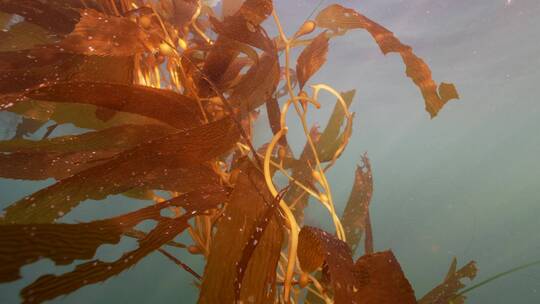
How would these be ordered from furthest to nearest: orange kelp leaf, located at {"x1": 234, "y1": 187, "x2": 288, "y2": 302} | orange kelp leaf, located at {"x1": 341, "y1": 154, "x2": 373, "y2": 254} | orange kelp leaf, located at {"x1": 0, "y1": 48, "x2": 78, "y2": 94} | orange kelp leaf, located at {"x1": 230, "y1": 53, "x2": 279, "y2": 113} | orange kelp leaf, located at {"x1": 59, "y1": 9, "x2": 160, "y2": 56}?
1. orange kelp leaf, located at {"x1": 341, "y1": 154, "x2": 373, "y2": 254}
2. orange kelp leaf, located at {"x1": 230, "y1": 53, "x2": 279, "y2": 113}
3. orange kelp leaf, located at {"x1": 0, "y1": 48, "x2": 78, "y2": 94}
4. orange kelp leaf, located at {"x1": 59, "y1": 9, "x2": 160, "y2": 56}
5. orange kelp leaf, located at {"x1": 234, "y1": 187, "x2": 288, "y2": 302}

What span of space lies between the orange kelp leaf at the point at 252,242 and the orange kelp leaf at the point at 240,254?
17 mm

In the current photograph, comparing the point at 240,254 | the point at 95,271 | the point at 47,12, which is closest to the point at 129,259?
the point at 95,271

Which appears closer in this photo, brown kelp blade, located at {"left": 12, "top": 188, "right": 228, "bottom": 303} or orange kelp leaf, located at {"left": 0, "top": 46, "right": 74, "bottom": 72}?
brown kelp blade, located at {"left": 12, "top": 188, "right": 228, "bottom": 303}

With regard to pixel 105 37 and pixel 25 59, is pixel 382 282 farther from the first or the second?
pixel 25 59

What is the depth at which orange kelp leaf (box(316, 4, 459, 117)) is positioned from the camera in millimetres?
1155

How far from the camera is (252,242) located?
747 mm

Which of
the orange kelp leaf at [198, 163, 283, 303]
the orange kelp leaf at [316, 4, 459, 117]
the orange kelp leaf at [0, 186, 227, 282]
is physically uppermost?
the orange kelp leaf at [316, 4, 459, 117]

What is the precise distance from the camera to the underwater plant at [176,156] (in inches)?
29.0

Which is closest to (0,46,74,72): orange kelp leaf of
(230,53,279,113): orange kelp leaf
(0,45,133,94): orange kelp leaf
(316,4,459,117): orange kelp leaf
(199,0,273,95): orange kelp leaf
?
(0,45,133,94): orange kelp leaf

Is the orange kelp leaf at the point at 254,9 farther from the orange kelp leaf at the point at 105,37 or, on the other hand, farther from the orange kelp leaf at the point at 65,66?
the orange kelp leaf at the point at 65,66

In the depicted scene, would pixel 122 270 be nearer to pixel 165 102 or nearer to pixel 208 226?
pixel 208 226

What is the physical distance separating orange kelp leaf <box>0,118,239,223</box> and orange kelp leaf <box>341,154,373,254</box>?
0.69m

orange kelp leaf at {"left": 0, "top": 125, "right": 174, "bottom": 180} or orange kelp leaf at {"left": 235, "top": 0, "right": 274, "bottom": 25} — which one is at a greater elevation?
orange kelp leaf at {"left": 235, "top": 0, "right": 274, "bottom": 25}

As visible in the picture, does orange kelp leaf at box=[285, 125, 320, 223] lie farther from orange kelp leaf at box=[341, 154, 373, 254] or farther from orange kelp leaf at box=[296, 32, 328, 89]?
orange kelp leaf at box=[296, 32, 328, 89]
